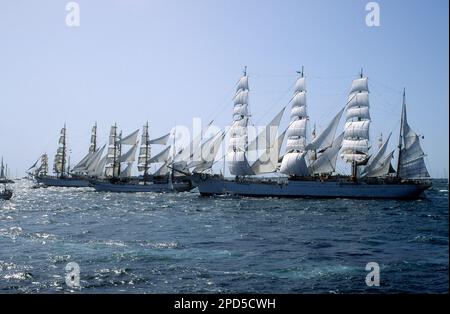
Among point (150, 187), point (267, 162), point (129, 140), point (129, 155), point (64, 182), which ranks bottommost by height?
point (64, 182)

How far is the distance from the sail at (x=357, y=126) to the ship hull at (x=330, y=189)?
8.41m

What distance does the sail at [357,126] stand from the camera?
77.2 metres

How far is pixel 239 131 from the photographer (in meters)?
86.4

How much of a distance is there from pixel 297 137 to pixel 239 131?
12.5m

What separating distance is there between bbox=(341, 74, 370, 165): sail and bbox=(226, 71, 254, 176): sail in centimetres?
1959

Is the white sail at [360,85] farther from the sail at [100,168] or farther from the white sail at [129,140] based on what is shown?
the sail at [100,168]

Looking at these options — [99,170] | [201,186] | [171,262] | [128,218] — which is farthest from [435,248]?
[99,170]

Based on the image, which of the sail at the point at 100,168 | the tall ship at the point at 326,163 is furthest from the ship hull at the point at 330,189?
the sail at the point at 100,168

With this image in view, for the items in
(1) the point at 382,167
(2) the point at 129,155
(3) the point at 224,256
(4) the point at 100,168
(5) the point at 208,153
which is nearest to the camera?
(3) the point at 224,256

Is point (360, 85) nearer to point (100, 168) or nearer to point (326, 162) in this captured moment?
point (326, 162)

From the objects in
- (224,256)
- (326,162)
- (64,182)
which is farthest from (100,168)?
(224,256)

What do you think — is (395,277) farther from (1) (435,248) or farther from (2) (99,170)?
(2) (99,170)

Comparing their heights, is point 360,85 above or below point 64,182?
above
